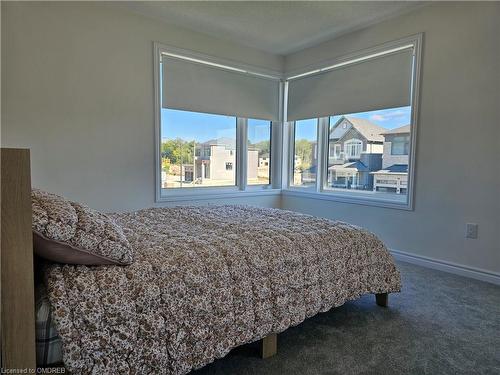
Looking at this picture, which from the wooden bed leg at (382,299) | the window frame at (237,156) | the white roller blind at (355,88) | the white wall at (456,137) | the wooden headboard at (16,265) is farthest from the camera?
the window frame at (237,156)

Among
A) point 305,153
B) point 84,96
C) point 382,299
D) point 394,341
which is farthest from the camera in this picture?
point 305,153

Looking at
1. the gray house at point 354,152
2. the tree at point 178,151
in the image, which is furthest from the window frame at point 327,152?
the tree at point 178,151

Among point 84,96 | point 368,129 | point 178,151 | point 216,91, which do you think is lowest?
point 178,151

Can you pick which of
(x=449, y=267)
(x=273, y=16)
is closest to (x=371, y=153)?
(x=449, y=267)

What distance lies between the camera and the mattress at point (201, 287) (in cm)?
107

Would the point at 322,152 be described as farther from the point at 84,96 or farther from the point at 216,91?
the point at 84,96

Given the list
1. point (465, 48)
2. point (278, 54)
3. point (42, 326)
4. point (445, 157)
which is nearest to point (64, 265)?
point (42, 326)

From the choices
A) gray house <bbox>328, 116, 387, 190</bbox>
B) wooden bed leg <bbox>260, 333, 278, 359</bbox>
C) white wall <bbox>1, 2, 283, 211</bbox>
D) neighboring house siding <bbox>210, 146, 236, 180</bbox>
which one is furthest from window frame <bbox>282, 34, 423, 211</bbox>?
wooden bed leg <bbox>260, 333, 278, 359</bbox>

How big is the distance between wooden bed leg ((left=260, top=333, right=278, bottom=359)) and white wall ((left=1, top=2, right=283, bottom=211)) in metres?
2.29

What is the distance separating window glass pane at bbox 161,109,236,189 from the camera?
3656mm

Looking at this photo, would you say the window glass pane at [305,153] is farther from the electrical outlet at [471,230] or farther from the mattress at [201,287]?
the mattress at [201,287]

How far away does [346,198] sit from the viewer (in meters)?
3.78

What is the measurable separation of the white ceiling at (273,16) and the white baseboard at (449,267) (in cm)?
245

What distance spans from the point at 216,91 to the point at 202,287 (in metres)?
3.03
